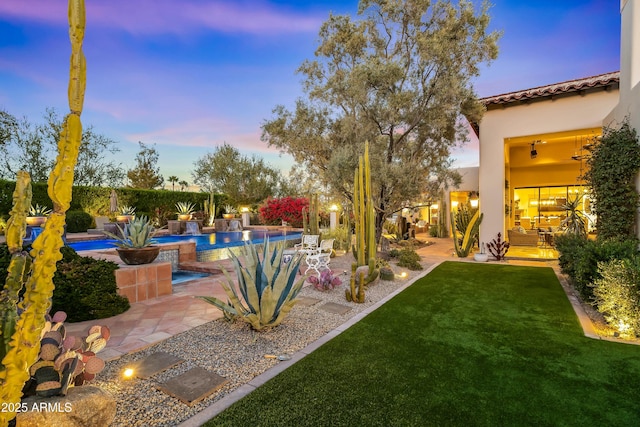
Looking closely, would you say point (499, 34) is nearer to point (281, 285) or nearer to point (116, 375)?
point (281, 285)

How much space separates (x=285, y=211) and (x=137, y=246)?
14.2m

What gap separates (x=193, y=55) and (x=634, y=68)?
1529cm

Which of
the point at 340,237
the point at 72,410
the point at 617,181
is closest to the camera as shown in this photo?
the point at 72,410

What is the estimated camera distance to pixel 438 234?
1973 cm

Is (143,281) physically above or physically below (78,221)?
below

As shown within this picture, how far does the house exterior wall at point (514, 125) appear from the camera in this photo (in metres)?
9.66

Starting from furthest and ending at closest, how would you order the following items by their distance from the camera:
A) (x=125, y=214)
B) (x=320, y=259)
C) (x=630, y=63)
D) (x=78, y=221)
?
(x=125, y=214), (x=78, y=221), (x=320, y=259), (x=630, y=63)

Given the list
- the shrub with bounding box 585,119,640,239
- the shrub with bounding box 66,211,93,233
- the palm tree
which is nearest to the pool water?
the shrub with bounding box 66,211,93,233

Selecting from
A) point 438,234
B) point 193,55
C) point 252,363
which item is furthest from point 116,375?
point 438,234

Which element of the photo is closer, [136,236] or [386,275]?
[136,236]

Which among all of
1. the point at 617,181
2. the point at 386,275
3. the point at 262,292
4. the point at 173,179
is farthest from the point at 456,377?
the point at 173,179

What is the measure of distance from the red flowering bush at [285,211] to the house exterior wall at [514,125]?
10.6 m

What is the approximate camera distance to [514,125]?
10.9 m

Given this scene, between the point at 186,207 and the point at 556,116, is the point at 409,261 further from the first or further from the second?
the point at 186,207
